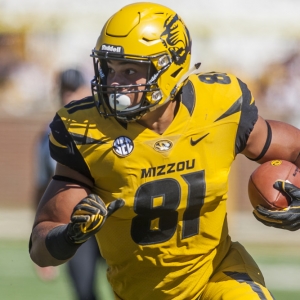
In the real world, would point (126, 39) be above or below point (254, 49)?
above

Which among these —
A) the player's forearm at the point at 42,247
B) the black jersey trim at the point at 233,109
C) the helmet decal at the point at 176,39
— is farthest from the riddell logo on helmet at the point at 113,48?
the player's forearm at the point at 42,247

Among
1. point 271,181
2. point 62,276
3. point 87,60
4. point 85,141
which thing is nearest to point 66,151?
point 85,141

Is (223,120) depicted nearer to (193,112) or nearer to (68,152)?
(193,112)

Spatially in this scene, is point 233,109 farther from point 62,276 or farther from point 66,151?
point 62,276

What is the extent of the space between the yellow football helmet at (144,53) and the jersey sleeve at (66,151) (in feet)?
0.65

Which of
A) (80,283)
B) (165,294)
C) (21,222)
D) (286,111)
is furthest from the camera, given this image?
(286,111)

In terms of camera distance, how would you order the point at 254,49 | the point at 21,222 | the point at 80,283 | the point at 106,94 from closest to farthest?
the point at 106,94
the point at 80,283
the point at 21,222
the point at 254,49

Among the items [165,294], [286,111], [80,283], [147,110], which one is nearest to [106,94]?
[147,110]

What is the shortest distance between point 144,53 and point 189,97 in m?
0.34

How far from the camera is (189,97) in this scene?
3.53 m

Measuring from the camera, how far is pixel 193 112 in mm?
3457

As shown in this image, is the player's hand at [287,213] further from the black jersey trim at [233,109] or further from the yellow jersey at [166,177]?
the black jersey trim at [233,109]

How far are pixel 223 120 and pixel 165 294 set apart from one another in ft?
2.81

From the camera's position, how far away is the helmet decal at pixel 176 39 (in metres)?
3.42
